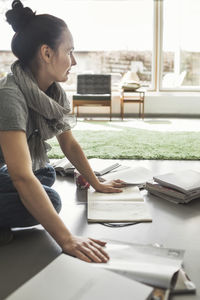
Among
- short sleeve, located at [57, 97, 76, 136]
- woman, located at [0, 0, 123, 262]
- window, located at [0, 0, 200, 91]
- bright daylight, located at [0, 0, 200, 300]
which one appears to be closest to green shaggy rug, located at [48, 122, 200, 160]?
bright daylight, located at [0, 0, 200, 300]

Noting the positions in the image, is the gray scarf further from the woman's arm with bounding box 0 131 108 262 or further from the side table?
the side table

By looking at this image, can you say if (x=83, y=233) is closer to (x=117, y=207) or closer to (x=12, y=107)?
(x=117, y=207)

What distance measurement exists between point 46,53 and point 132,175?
0.93 metres

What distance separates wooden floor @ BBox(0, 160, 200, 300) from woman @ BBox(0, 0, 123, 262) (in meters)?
0.10

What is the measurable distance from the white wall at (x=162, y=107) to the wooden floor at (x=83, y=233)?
456 cm

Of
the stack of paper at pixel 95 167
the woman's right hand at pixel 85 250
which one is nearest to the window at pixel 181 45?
the stack of paper at pixel 95 167

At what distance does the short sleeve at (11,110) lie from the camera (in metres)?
1.28

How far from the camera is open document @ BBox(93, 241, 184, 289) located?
1049 mm

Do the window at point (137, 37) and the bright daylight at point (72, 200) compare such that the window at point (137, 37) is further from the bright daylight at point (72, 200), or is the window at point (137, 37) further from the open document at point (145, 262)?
the open document at point (145, 262)

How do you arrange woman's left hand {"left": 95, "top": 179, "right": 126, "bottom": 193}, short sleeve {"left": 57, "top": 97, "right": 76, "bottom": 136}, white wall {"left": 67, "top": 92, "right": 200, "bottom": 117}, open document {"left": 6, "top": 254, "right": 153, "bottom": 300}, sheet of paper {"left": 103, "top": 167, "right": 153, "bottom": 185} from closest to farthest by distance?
open document {"left": 6, "top": 254, "right": 153, "bottom": 300} < short sleeve {"left": 57, "top": 97, "right": 76, "bottom": 136} < woman's left hand {"left": 95, "top": 179, "right": 126, "bottom": 193} < sheet of paper {"left": 103, "top": 167, "right": 153, "bottom": 185} < white wall {"left": 67, "top": 92, "right": 200, "bottom": 117}

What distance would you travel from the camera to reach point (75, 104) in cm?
590

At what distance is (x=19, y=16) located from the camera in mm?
1449

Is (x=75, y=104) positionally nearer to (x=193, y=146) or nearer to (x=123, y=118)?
(x=123, y=118)

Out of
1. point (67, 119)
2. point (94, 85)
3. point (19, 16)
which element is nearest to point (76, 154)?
point (67, 119)
